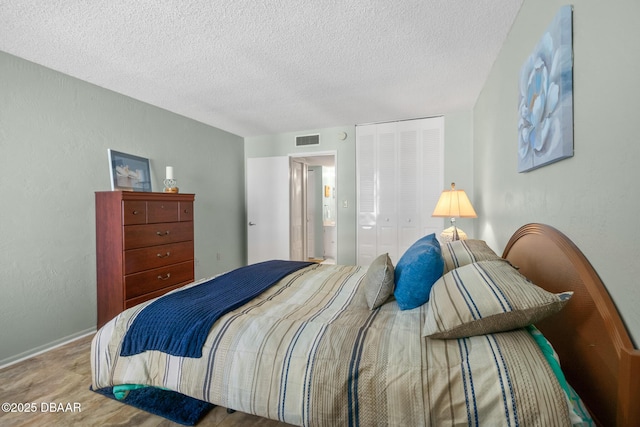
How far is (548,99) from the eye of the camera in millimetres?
1223

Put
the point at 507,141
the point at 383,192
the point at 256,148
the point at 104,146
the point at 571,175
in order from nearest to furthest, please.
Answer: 1. the point at 571,175
2. the point at 507,141
3. the point at 104,146
4. the point at 383,192
5. the point at 256,148

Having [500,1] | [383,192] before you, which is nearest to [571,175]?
[500,1]

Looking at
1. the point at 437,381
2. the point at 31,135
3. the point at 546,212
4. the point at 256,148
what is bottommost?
the point at 437,381

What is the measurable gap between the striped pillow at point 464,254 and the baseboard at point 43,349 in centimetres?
320

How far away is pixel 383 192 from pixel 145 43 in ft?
10.4

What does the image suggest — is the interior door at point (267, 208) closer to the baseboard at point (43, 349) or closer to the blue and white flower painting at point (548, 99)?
the baseboard at point (43, 349)

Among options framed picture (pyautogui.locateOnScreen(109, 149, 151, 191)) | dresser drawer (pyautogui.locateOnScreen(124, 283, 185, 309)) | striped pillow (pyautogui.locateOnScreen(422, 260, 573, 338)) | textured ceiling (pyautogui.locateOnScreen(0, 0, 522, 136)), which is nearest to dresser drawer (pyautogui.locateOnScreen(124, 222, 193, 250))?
dresser drawer (pyautogui.locateOnScreen(124, 283, 185, 309))

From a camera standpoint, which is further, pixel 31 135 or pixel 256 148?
pixel 256 148

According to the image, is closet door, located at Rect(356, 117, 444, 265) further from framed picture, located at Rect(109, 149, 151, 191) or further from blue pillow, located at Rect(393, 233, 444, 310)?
framed picture, located at Rect(109, 149, 151, 191)

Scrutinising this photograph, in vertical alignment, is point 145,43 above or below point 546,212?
above

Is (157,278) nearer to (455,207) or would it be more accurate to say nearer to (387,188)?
(455,207)

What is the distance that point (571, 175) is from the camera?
110 cm

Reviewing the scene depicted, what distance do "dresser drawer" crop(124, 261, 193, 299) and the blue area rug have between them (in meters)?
0.96

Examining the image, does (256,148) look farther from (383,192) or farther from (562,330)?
(562,330)
